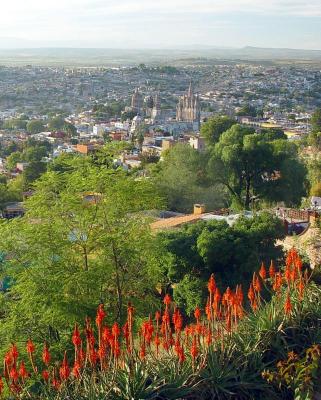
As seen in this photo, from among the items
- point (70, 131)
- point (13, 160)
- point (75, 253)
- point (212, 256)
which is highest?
point (75, 253)

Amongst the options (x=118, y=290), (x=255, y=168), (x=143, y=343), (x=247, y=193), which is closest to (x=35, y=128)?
(x=247, y=193)

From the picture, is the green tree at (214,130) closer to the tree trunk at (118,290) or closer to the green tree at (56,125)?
the tree trunk at (118,290)

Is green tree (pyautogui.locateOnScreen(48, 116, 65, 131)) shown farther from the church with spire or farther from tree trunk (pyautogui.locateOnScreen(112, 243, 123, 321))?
tree trunk (pyautogui.locateOnScreen(112, 243, 123, 321))

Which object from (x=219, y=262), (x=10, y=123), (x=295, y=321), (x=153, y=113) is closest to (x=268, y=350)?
(x=295, y=321)

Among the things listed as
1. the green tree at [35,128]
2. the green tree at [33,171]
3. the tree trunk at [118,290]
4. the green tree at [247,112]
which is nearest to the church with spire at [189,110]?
the green tree at [247,112]

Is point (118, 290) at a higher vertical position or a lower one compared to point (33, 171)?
higher

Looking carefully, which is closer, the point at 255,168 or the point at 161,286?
the point at 161,286

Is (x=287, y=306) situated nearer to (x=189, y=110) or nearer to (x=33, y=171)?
(x=33, y=171)
